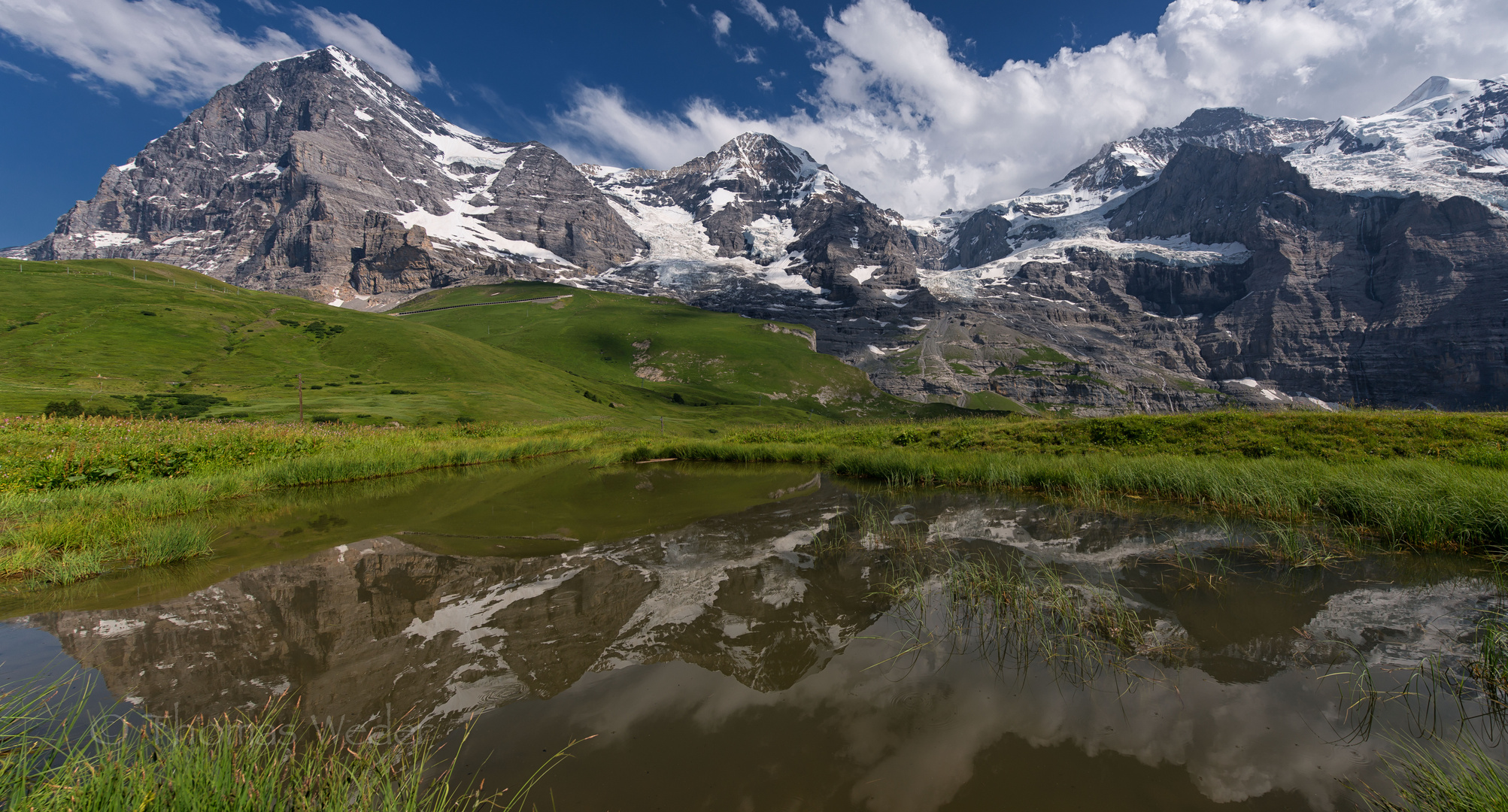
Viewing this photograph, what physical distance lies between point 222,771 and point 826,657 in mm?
5655

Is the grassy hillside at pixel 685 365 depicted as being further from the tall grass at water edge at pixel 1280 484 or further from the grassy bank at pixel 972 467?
the tall grass at water edge at pixel 1280 484

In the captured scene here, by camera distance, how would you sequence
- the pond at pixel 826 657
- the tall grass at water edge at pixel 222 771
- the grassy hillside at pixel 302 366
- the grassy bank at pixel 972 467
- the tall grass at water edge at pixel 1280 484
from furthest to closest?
the grassy hillside at pixel 302 366, the grassy bank at pixel 972 467, the tall grass at water edge at pixel 1280 484, the pond at pixel 826 657, the tall grass at water edge at pixel 222 771

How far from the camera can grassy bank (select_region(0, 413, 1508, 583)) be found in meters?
10.9

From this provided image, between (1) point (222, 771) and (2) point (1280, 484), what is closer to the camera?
(1) point (222, 771)

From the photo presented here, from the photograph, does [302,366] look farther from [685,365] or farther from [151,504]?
[151,504]

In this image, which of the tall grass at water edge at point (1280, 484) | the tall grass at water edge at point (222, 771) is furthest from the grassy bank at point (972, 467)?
the tall grass at water edge at point (222, 771)

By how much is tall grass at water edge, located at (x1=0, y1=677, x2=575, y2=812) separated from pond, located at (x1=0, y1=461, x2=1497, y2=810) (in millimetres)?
396

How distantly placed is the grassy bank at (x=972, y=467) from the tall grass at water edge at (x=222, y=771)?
873 centimetres

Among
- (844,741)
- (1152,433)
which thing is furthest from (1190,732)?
(1152,433)

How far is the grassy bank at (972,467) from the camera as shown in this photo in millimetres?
10945

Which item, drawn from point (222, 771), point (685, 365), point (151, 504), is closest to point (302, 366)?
point (685, 365)

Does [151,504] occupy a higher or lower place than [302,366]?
lower

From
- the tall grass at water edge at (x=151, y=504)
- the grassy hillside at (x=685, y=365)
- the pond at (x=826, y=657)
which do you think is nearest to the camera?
the pond at (x=826, y=657)

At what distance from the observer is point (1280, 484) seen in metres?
14.0
